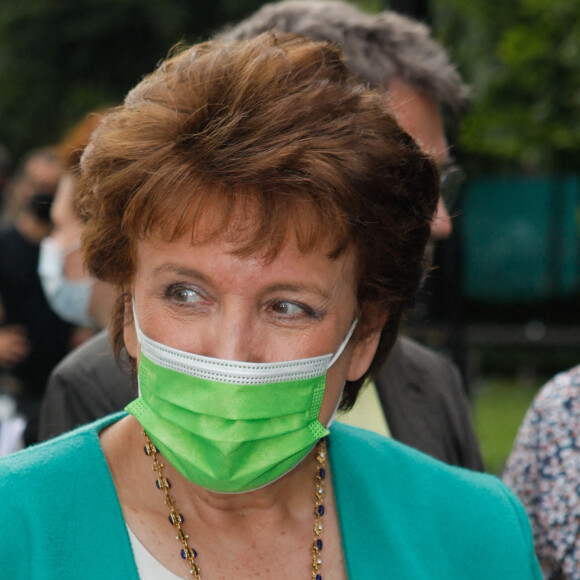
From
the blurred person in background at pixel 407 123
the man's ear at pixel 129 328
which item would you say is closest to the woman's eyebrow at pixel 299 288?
the man's ear at pixel 129 328

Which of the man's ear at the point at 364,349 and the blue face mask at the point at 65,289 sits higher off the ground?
the man's ear at the point at 364,349

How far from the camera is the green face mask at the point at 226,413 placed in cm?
190

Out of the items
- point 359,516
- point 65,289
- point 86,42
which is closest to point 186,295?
point 359,516

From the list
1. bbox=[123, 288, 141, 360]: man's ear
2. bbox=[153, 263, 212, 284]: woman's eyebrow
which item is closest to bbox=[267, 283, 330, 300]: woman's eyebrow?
bbox=[153, 263, 212, 284]: woman's eyebrow

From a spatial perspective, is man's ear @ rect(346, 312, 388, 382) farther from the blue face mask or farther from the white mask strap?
the blue face mask

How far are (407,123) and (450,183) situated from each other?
293mm

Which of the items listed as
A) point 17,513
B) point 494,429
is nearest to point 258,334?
point 17,513

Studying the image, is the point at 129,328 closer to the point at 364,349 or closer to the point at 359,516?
the point at 364,349

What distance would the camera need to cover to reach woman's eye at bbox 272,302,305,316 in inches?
79.4

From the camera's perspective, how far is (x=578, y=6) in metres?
6.25

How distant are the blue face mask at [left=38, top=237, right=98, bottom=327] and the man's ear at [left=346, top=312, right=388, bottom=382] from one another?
2.01m

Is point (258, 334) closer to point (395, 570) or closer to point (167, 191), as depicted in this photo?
point (167, 191)

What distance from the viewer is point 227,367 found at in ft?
6.22

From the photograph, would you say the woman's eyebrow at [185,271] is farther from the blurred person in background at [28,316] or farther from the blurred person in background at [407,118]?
the blurred person in background at [28,316]
